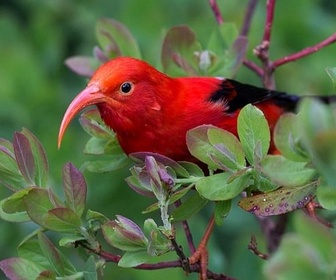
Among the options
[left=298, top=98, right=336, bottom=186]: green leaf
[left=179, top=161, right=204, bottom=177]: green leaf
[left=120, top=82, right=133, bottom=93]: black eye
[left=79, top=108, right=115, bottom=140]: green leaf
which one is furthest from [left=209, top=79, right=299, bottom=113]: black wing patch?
[left=298, top=98, right=336, bottom=186]: green leaf

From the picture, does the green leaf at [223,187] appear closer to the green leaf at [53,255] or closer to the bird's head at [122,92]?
the green leaf at [53,255]

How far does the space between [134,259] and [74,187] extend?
253 mm

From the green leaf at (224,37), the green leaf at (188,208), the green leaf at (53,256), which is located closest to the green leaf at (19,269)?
the green leaf at (53,256)

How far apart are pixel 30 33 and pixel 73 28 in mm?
313

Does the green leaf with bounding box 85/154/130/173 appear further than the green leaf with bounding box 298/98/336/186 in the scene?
Yes

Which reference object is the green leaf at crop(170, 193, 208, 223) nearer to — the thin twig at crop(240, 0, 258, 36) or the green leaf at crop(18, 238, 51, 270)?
the green leaf at crop(18, 238, 51, 270)

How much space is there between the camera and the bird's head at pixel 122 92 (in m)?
3.12

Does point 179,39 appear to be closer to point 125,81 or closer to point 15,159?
point 125,81

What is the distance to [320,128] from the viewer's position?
1.56 m

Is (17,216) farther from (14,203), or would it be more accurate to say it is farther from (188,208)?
(188,208)

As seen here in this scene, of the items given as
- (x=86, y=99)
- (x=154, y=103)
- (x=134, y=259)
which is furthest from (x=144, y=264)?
(x=154, y=103)

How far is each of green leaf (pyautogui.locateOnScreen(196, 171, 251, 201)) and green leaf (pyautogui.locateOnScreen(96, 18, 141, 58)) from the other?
4.41 ft

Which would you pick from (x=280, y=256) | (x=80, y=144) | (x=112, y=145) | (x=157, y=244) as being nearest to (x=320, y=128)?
Result: (x=280, y=256)

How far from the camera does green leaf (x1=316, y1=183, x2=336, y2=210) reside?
187 cm
